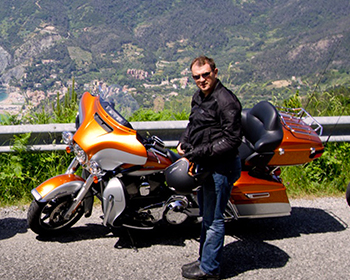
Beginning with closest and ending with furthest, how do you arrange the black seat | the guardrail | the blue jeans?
the blue jeans, the black seat, the guardrail

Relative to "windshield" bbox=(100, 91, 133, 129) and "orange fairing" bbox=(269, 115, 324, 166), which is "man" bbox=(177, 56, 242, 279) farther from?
"orange fairing" bbox=(269, 115, 324, 166)

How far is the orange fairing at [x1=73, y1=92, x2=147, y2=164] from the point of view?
402 cm

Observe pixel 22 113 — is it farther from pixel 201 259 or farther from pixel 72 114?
pixel 201 259

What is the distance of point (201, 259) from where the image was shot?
3.72 meters

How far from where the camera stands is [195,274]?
3.67m

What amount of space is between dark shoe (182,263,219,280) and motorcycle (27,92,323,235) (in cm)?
73

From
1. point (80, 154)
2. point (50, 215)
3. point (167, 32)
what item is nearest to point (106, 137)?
point (80, 154)

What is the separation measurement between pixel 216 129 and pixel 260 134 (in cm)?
103

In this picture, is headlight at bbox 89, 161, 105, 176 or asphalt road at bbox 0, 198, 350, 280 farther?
headlight at bbox 89, 161, 105, 176

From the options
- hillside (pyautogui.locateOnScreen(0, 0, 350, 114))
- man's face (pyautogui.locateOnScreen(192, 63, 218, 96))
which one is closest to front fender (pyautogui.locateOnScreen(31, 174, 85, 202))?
man's face (pyautogui.locateOnScreen(192, 63, 218, 96))

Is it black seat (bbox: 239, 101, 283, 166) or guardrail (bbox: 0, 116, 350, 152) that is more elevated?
black seat (bbox: 239, 101, 283, 166)

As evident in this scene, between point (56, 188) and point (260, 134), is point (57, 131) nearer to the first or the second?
point (56, 188)

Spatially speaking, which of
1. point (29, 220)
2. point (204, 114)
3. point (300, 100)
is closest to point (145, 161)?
point (204, 114)

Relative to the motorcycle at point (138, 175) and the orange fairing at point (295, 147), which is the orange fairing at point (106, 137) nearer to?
the motorcycle at point (138, 175)
